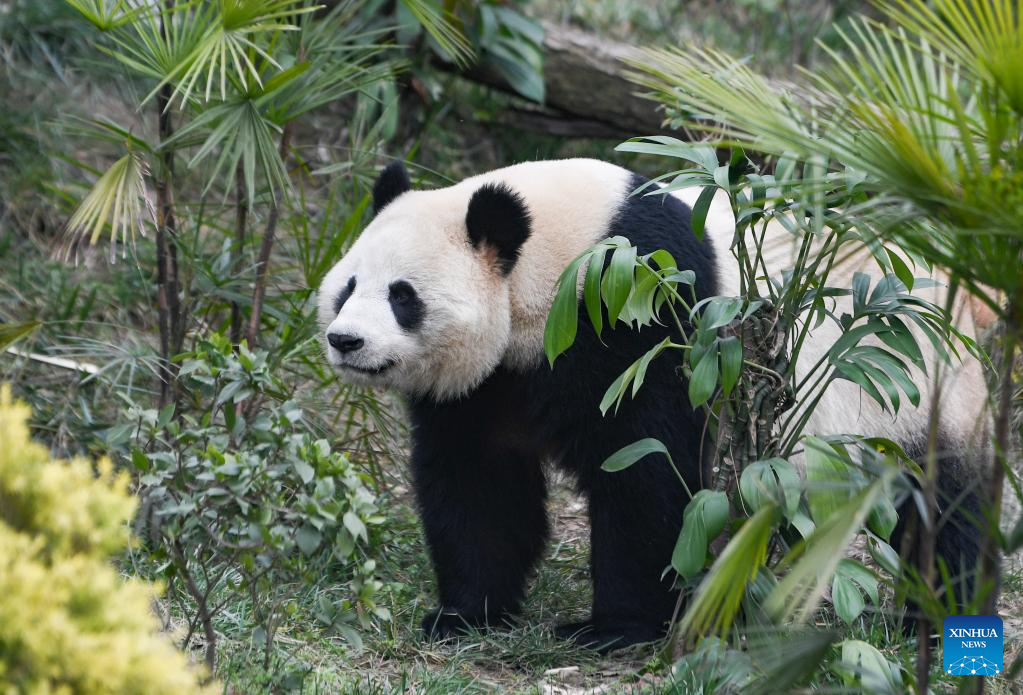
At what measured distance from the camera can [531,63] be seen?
764 cm

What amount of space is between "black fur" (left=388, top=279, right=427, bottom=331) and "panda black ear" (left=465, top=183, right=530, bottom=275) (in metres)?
0.29

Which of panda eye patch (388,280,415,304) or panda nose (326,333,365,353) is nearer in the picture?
panda nose (326,333,365,353)

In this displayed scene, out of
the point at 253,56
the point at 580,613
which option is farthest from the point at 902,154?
the point at 253,56

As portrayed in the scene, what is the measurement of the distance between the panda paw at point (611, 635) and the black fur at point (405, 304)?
1284 mm

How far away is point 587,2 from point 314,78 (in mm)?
6002

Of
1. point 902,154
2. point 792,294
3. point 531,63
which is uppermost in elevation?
point 531,63

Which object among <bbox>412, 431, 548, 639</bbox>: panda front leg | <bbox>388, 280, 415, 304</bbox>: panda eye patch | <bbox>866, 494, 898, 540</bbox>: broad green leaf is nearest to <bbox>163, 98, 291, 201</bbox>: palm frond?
<bbox>388, 280, 415, 304</bbox>: panda eye patch

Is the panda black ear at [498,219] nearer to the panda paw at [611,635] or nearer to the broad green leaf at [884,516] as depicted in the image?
the panda paw at [611,635]

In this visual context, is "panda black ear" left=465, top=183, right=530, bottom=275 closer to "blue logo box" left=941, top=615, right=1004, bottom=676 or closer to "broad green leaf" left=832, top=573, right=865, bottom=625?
"broad green leaf" left=832, top=573, right=865, bottom=625

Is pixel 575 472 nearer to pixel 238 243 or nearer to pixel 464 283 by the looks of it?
pixel 464 283

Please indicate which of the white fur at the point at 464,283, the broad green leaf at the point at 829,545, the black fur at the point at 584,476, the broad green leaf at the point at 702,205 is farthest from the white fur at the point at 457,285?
the broad green leaf at the point at 829,545

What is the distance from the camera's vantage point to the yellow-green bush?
1.84 metres

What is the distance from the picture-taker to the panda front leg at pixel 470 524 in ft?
14.0

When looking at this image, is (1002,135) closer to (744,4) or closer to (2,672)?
(2,672)
